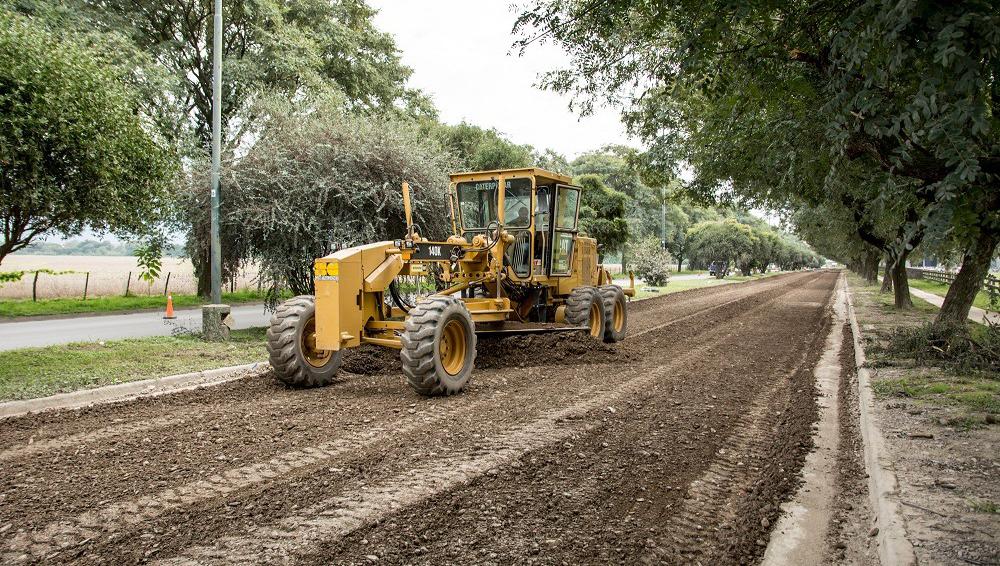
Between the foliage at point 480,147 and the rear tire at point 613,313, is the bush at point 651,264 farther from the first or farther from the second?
the rear tire at point 613,313

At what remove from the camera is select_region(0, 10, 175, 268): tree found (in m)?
8.30

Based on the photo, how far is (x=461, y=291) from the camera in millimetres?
9930

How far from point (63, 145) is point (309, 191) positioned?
Answer: 4329 millimetres

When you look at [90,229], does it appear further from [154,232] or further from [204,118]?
[204,118]

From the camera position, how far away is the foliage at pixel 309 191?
12.6 metres

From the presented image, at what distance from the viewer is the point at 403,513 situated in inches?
163

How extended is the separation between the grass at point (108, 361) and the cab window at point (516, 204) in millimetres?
4380

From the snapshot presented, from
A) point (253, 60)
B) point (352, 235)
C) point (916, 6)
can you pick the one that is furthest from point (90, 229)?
point (253, 60)

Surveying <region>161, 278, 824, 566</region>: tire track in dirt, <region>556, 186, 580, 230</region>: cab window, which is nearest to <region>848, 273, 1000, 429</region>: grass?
<region>161, 278, 824, 566</region>: tire track in dirt

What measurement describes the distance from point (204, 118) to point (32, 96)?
634 inches

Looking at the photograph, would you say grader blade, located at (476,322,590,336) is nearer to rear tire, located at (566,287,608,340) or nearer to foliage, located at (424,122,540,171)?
rear tire, located at (566,287,608,340)

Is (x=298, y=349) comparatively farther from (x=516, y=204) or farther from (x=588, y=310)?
(x=588, y=310)

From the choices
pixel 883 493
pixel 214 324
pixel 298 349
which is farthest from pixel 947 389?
pixel 214 324

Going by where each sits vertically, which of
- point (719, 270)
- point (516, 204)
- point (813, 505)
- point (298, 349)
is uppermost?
point (516, 204)
